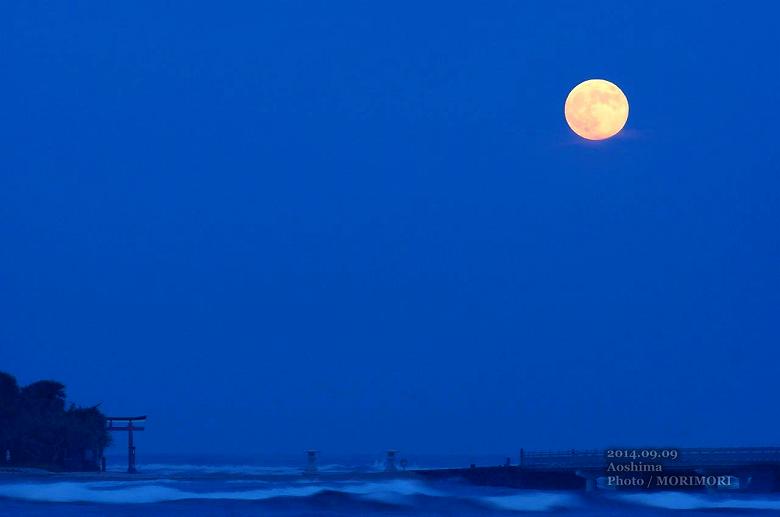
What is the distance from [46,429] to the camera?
74.9 metres

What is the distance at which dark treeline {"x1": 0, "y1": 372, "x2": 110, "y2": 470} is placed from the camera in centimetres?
7344

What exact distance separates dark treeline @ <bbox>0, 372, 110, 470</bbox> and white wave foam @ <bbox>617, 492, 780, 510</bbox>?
3260 centimetres

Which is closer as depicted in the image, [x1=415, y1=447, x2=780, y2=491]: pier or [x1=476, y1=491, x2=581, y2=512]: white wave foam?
[x1=476, y1=491, x2=581, y2=512]: white wave foam

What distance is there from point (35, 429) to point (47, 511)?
883 inches

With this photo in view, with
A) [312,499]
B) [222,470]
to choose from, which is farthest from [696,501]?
[222,470]

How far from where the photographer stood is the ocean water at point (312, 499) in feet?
183

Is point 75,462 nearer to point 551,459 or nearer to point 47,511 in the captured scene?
point 47,511

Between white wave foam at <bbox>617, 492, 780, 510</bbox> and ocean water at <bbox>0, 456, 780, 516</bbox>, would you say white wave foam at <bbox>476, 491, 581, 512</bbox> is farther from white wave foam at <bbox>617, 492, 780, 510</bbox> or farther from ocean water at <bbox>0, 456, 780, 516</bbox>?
white wave foam at <bbox>617, 492, 780, 510</bbox>

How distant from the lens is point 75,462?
3022 inches

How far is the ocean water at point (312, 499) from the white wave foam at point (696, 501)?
0.05m

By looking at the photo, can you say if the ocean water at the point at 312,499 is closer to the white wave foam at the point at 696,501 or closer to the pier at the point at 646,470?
the white wave foam at the point at 696,501

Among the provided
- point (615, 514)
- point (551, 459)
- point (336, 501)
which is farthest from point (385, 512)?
point (551, 459)

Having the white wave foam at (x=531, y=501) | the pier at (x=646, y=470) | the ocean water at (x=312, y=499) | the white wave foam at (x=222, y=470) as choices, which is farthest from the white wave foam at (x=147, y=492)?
the white wave foam at (x=222, y=470)

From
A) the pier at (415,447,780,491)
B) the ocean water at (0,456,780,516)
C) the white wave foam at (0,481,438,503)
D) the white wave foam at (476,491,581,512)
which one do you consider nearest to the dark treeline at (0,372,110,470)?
the ocean water at (0,456,780,516)
